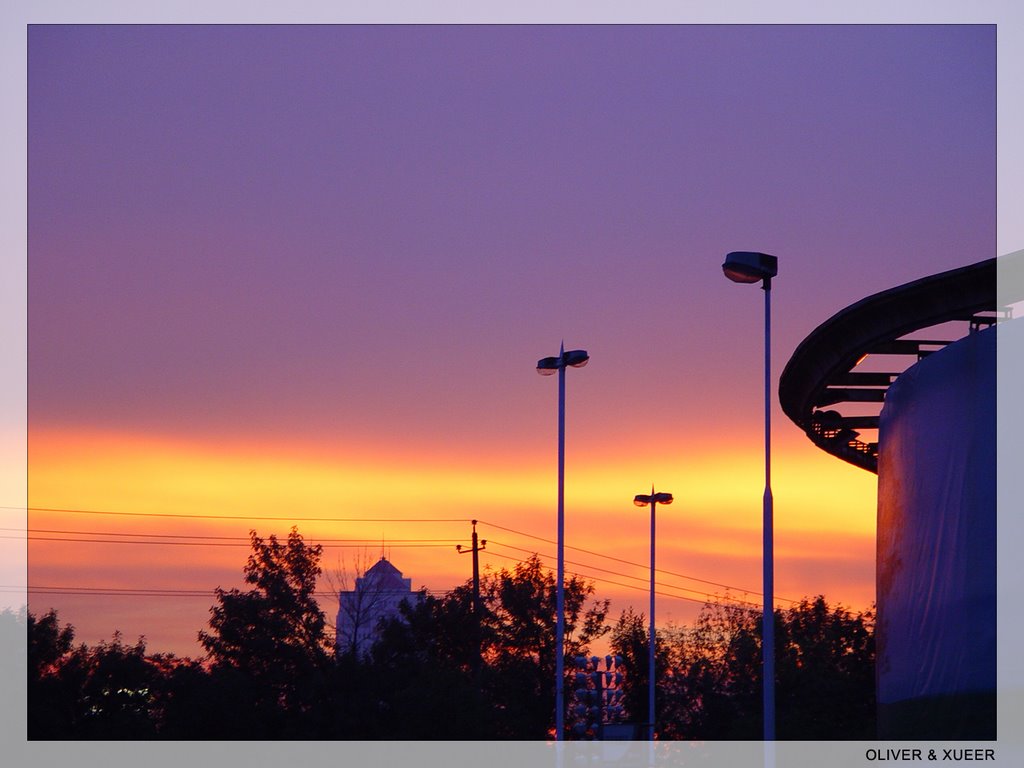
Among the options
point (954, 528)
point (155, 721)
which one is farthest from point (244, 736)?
point (954, 528)

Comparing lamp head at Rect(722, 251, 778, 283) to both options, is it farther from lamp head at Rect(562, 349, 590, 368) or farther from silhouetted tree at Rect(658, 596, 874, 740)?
silhouetted tree at Rect(658, 596, 874, 740)

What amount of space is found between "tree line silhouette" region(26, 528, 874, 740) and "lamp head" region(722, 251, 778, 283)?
35.2 m

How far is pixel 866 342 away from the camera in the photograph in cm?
3566

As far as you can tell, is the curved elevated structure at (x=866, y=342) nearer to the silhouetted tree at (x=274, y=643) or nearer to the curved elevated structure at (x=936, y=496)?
the curved elevated structure at (x=936, y=496)

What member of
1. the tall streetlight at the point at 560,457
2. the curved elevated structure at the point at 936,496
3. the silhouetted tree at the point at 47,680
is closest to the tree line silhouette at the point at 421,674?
the silhouetted tree at the point at 47,680

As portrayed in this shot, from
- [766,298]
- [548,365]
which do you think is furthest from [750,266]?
[548,365]

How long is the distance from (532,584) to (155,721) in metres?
27.5

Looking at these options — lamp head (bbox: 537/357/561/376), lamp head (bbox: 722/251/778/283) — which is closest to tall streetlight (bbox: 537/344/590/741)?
lamp head (bbox: 537/357/561/376)

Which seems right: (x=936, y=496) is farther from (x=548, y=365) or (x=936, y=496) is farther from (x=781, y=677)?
(x=781, y=677)

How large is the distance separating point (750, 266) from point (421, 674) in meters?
39.0

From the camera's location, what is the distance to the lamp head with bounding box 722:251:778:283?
2956 centimetres

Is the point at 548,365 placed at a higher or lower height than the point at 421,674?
higher

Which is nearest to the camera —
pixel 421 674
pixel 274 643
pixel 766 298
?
pixel 766 298
